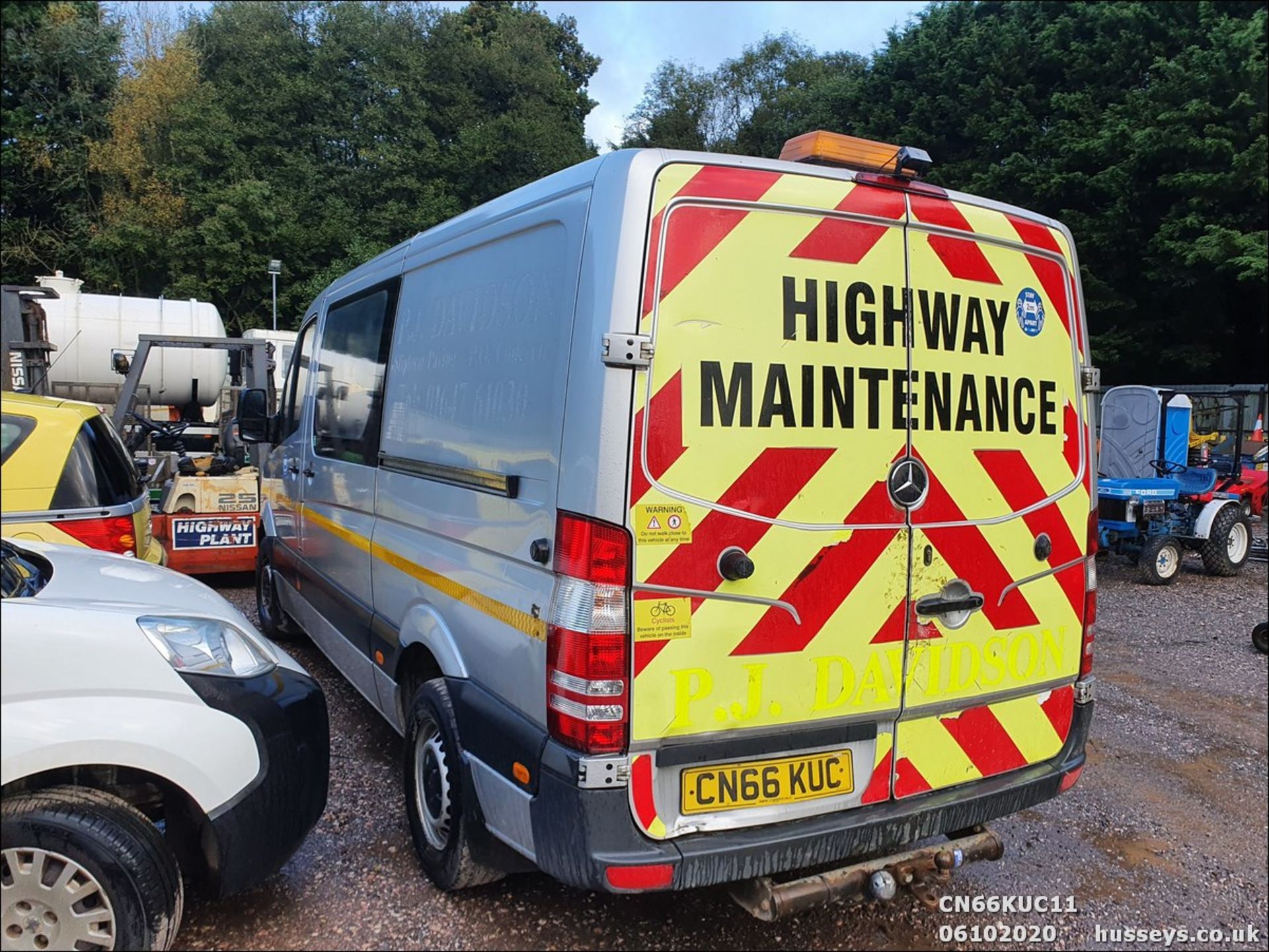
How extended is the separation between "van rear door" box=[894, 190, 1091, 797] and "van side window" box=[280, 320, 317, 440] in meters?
3.71

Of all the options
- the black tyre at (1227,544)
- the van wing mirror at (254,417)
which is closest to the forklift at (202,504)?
the van wing mirror at (254,417)

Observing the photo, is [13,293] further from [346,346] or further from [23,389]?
[346,346]

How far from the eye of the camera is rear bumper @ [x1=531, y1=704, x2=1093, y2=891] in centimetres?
228

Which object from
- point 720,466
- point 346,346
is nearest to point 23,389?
point 346,346

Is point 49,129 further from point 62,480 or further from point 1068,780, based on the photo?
point 1068,780

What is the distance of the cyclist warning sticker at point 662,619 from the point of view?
90.0 inches

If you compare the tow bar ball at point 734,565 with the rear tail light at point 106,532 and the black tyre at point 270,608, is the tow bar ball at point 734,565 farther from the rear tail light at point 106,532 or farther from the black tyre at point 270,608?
the black tyre at point 270,608

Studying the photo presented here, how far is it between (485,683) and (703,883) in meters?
0.89

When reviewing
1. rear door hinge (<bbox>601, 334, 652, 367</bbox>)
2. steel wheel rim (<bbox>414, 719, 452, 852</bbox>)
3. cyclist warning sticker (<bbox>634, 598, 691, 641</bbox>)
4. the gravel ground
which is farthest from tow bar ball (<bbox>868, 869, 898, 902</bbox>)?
rear door hinge (<bbox>601, 334, 652, 367</bbox>)

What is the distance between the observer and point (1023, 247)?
9.59ft

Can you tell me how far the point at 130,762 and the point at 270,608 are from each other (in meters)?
3.90

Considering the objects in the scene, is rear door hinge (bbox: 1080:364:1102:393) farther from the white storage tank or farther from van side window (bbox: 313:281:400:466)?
the white storage tank

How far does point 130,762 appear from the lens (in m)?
2.31

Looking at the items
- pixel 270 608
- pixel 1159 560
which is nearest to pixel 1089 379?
pixel 270 608
